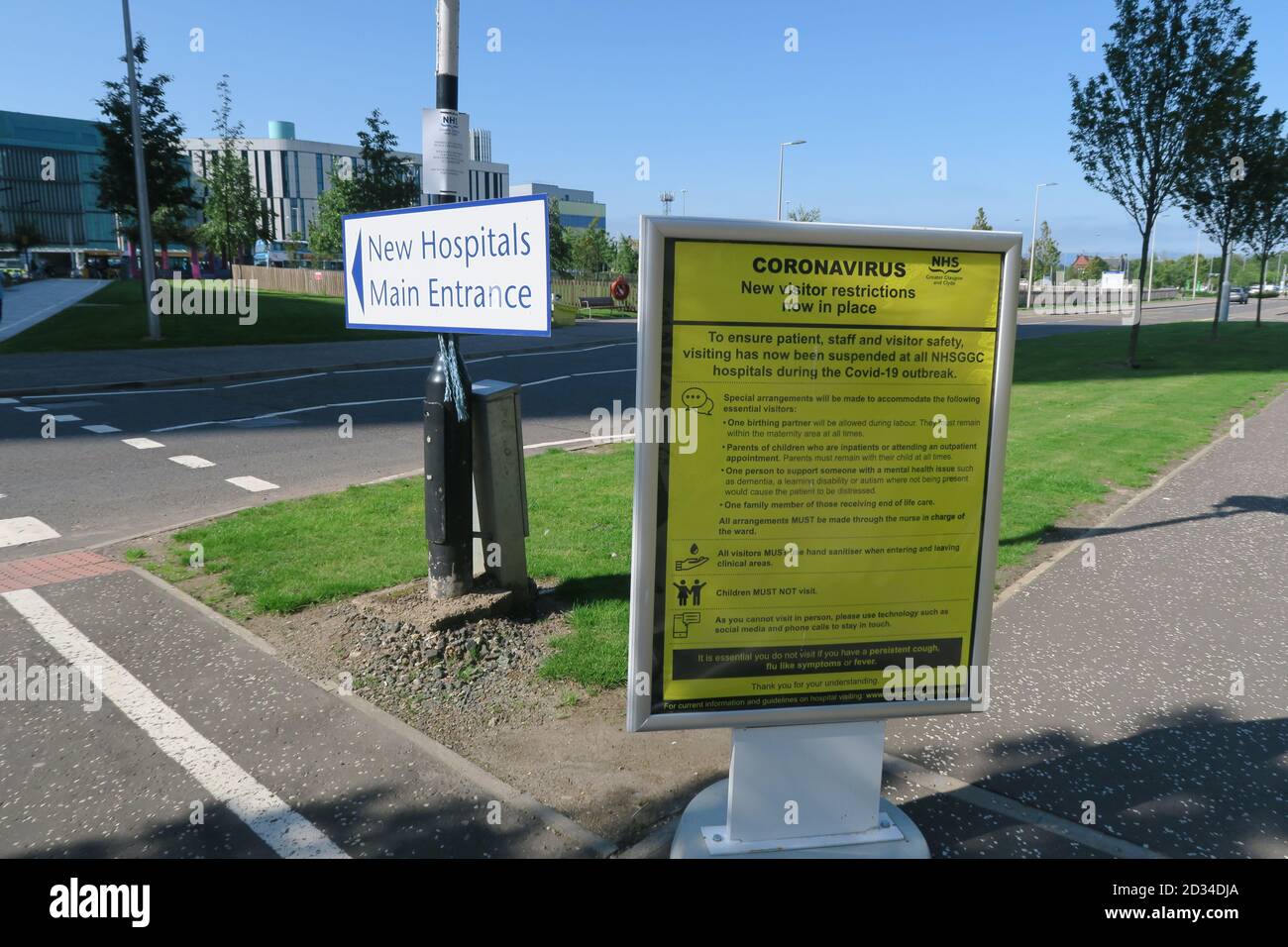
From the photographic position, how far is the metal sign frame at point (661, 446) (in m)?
2.58

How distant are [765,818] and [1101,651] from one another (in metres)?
2.83

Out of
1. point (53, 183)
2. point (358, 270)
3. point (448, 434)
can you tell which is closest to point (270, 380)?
point (358, 270)

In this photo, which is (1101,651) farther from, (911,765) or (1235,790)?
(911,765)

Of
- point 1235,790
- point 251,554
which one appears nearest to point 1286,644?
point 1235,790

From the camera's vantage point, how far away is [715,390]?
2684mm

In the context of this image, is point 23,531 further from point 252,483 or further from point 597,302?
point 597,302

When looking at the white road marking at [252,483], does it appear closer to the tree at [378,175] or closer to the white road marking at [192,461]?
the white road marking at [192,461]

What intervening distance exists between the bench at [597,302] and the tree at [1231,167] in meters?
25.3

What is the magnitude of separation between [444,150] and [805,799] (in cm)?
375

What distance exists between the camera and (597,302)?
43531 millimetres

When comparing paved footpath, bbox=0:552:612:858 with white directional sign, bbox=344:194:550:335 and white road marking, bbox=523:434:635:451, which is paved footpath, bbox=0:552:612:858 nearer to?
white directional sign, bbox=344:194:550:335

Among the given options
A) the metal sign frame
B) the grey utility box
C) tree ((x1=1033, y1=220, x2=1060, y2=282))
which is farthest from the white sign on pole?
tree ((x1=1033, y1=220, x2=1060, y2=282))

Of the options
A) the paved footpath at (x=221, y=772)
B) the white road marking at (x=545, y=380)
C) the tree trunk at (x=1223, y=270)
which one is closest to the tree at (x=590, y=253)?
Result: the tree trunk at (x=1223, y=270)

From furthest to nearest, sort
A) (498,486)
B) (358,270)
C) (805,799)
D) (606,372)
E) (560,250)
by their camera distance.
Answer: (560,250), (606,372), (358,270), (498,486), (805,799)
